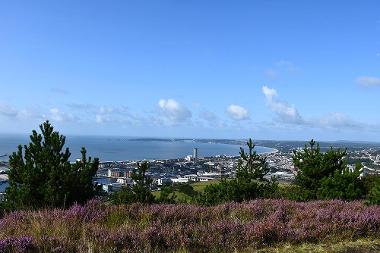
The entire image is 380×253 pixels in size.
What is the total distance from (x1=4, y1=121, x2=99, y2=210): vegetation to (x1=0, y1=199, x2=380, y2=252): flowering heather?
2.76m

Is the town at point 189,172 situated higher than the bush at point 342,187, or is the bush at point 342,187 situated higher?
the bush at point 342,187

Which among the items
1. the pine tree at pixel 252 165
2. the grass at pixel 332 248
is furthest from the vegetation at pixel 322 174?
the grass at pixel 332 248

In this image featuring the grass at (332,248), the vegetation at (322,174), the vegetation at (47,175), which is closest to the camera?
the grass at (332,248)

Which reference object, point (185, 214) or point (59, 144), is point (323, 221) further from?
point (59, 144)

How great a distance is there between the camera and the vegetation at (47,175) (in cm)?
1166

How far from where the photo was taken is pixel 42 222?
→ 24.4 ft

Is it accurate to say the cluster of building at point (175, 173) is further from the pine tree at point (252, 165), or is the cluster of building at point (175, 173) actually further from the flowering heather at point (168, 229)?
the flowering heather at point (168, 229)

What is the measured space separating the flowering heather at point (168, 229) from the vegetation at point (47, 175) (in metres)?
2.76

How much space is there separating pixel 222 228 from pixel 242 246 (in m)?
0.54

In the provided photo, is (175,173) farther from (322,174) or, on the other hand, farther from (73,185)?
(73,185)

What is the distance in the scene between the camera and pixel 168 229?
21.6 ft

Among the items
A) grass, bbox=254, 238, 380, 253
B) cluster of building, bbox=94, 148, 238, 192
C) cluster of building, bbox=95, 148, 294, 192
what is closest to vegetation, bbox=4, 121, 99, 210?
cluster of building, bbox=95, 148, 294, 192

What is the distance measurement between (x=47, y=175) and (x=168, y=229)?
6.82 m

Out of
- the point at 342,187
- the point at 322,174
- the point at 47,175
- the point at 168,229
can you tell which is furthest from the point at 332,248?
the point at 322,174
